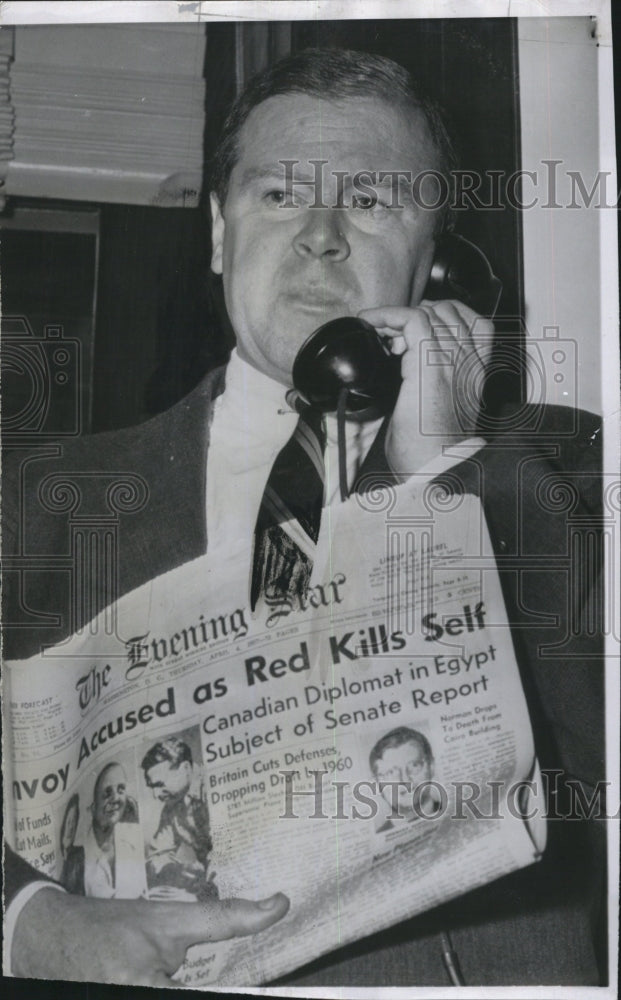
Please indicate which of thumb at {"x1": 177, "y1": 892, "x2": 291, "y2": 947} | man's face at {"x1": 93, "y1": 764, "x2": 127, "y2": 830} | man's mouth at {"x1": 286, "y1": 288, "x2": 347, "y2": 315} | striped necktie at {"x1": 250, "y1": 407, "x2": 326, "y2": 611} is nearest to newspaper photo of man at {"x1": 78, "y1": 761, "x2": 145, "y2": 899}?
man's face at {"x1": 93, "y1": 764, "x2": 127, "y2": 830}

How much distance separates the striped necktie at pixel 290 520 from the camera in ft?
5.83

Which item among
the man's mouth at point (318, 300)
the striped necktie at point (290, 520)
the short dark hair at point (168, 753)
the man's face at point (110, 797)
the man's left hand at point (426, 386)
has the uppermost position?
the man's mouth at point (318, 300)

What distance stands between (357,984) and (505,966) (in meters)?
0.26

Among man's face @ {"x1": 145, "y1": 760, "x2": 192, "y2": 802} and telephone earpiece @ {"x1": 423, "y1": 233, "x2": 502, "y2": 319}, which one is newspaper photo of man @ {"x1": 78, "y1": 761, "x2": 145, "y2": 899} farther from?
telephone earpiece @ {"x1": 423, "y1": 233, "x2": 502, "y2": 319}

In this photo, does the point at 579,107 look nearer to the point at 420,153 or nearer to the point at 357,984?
the point at 420,153

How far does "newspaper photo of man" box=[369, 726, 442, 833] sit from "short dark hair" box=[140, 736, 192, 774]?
0.33m

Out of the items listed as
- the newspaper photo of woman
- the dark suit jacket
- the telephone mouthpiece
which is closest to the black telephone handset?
the telephone mouthpiece

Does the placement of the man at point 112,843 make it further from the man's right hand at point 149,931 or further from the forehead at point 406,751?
the forehead at point 406,751

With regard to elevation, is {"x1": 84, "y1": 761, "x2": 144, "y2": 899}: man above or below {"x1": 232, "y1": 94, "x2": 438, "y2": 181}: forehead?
below

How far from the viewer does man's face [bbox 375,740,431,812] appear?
1.76 metres

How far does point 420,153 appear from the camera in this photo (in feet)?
5.94

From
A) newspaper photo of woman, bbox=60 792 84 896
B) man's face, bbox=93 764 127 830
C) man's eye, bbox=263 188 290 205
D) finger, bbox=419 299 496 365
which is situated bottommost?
newspaper photo of woman, bbox=60 792 84 896

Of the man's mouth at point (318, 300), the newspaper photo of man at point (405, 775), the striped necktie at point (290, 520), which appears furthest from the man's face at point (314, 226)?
the newspaper photo of man at point (405, 775)

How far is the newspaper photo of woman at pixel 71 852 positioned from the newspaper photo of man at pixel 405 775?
537mm
